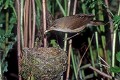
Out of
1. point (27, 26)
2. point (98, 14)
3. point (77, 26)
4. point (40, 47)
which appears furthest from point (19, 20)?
point (98, 14)

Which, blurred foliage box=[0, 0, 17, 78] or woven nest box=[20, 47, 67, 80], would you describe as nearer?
woven nest box=[20, 47, 67, 80]

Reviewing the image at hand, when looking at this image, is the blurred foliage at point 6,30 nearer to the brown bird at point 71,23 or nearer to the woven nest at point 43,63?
the woven nest at point 43,63

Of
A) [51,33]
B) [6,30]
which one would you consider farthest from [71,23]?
[6,30]

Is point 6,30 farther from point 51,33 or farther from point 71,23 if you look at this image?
point 71,23

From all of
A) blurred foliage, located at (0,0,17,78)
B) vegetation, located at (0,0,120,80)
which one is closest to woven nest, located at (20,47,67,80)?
vegetation, located at (0,0,120,80)

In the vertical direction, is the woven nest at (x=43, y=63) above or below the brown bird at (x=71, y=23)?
below

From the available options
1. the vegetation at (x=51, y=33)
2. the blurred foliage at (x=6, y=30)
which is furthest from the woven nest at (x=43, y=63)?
the blurred foliage at (x=6, y=30)

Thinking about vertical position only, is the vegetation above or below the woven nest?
above

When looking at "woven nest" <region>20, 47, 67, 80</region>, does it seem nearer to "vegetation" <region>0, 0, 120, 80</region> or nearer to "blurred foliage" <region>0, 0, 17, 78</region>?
"vegetation" <region>0, 0, 120, 80</region>

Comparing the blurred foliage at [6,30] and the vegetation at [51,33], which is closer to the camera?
the vegetation at [51,33]
